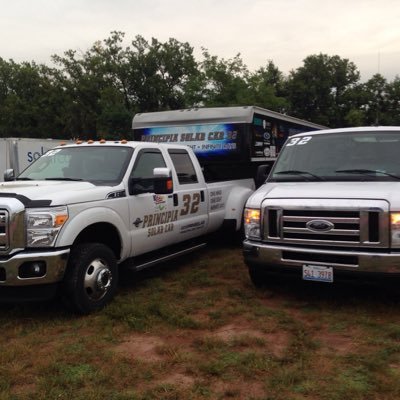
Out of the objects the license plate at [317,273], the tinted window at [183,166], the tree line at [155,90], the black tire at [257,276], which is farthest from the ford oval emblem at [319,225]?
the tree line at [155,90]

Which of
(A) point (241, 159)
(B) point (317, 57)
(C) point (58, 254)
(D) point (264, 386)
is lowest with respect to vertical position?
(D) point (264, 386)

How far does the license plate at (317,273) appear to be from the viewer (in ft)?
16.3

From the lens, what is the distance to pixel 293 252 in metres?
5.14

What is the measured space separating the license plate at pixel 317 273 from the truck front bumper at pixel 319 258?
4cm

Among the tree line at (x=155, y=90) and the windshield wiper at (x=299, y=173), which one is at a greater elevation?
the tree line at (x=155, y=90)

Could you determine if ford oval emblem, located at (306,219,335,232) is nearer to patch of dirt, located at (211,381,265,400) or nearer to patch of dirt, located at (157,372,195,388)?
patch of dirt, located at (211,381,265,400)

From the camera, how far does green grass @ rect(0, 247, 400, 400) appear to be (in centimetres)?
349

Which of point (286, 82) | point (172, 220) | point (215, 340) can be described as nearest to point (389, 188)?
point (215, 340)

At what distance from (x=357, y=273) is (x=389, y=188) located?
3.10ft

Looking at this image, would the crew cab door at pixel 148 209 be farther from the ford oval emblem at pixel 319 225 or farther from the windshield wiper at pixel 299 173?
the ford oval emblem at pixel 319 225

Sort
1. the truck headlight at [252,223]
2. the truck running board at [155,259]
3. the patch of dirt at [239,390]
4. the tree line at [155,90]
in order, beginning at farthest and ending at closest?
1. the tree line at [155,90]
2. the truck running board at [155,259]
3. the truck headlight at [252,223]
4. the patch of dirt at [239,390]

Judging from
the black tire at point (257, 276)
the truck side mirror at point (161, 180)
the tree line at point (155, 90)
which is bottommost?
the black tire at point (257, 276)

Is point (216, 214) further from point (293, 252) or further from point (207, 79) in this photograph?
point (207, 79)

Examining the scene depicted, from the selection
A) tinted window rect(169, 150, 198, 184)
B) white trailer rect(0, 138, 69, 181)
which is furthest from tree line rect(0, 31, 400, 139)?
tinted window rect(169, 150, 198, 184)
